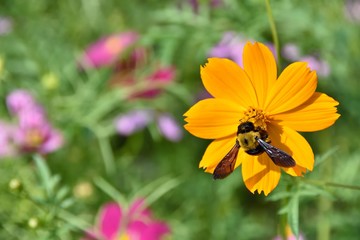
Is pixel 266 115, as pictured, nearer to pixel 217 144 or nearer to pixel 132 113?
pixel 217 144

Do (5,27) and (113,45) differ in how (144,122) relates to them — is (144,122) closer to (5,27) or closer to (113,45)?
(113,45)

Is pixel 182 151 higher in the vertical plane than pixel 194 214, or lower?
higher

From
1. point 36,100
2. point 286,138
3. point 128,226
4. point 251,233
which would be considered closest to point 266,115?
point 286,138

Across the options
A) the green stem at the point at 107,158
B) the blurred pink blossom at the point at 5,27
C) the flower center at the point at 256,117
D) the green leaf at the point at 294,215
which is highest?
the blurred pink blossom at the point at 5,27

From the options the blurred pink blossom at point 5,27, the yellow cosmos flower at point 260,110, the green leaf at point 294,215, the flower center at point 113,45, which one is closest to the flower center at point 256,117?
the yellow cosmos flower at point 260,110

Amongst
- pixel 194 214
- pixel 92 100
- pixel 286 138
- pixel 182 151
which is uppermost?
pixel 92 100

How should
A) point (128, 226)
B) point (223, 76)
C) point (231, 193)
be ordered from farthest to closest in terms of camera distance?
point (231, 193)
point (128, 226)
point (223, 76)

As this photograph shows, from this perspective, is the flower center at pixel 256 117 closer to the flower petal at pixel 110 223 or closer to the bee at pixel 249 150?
the bee at pixel 249 150
